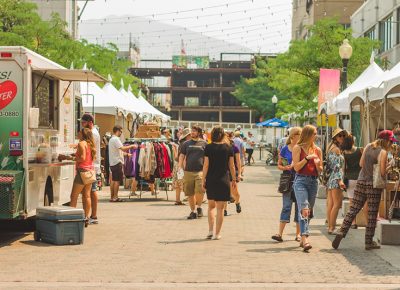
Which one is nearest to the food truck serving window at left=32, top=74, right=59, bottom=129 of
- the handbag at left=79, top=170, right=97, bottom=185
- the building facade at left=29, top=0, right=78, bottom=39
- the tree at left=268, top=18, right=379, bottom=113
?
the handbag at left=79, top=170, right=97, bottom=185

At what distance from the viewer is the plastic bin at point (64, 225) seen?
45.0ft

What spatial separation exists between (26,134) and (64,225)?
1.47m

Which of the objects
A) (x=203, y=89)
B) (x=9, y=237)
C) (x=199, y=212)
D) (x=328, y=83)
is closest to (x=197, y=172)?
(x=199, y=212)

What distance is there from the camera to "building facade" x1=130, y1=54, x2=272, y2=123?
13950cm

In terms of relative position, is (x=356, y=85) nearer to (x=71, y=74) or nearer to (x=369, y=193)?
(x=71, y=74)

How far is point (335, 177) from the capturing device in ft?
50.1

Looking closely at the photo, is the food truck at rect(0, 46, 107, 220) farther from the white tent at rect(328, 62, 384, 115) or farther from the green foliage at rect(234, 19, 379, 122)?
the green foliage at rect(234, 19, 379, 122)

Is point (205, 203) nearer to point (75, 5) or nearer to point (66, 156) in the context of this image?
point (66, 156)

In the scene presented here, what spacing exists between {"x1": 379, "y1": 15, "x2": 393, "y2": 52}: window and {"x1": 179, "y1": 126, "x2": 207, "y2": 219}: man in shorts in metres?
30.5

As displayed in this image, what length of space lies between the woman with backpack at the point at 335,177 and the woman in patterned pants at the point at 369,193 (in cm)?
153

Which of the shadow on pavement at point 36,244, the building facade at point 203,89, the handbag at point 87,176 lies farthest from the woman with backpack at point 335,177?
the building facade at point 203,89

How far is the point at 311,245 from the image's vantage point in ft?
45.3

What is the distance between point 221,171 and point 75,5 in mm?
68154

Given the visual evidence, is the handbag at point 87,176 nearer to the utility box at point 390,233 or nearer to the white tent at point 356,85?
the utility box at point 390,233
